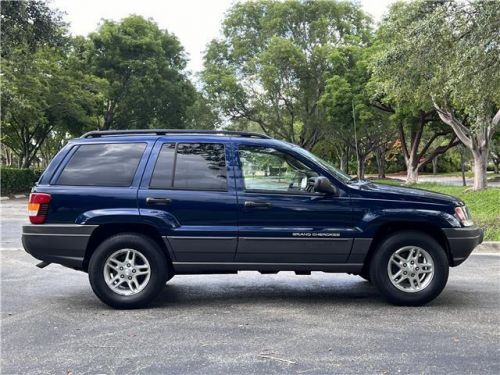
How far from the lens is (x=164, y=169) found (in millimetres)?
5797

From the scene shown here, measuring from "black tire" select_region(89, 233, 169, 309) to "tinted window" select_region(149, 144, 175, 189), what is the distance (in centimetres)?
63

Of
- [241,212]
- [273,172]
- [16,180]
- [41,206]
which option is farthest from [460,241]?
[16,180]

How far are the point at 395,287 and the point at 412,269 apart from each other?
274 millimetres

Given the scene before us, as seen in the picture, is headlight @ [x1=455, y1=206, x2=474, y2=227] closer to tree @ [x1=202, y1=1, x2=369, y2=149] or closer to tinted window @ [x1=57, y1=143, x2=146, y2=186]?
tinted window @ [x1=57, y1=143, x2=146, y2=186]

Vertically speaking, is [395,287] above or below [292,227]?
below

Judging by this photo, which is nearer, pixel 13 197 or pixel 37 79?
pixel 37 79

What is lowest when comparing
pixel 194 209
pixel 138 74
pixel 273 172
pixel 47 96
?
pixel 194 209

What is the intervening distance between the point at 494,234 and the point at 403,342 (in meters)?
7.37

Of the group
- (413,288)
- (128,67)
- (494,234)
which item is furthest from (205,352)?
(128,67)

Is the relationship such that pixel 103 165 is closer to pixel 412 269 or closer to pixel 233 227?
pixel 233 227

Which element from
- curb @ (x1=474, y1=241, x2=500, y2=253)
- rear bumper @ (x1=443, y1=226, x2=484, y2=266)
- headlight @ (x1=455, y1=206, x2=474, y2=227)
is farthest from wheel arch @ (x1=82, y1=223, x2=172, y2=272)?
curb @ (x1=474, y1=241, x2=500, y2=253)

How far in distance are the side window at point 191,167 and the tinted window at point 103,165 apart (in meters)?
0.30

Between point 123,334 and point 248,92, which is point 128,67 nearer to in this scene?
point 248,92

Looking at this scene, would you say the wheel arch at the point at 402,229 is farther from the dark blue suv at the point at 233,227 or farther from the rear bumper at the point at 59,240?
the rear bumper at the point at 59,240
